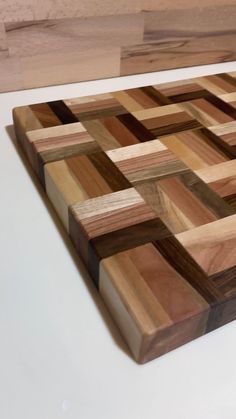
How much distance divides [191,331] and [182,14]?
1.90 ft

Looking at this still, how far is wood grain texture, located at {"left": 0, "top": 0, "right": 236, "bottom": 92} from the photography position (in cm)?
58

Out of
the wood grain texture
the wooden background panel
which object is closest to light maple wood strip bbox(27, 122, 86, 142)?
the wood grain texture

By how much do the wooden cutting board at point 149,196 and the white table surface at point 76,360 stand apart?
0.01 m

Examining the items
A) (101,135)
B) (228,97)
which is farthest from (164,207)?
(228,97)

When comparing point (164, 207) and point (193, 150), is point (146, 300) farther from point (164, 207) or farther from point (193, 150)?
point (193, 150)

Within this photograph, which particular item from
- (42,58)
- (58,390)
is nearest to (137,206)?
(58,390)

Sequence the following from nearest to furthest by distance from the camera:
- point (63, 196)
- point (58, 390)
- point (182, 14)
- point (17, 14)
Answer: point (58, 390) < point (63, 196) < point (17, 14) < point (182, 14)

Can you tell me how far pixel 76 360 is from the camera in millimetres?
302

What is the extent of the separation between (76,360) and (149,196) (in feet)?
0.58

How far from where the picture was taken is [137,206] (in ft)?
1.26

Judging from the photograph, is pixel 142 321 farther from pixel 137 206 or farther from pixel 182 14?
pixel 182 14

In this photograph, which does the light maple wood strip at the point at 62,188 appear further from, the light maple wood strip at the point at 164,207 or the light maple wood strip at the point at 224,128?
the light maple wood strip at the point at 224,128

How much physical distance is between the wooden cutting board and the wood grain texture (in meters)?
0.05

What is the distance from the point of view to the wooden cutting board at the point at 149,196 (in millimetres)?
308
